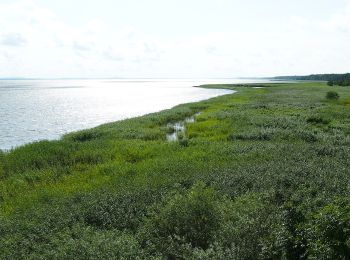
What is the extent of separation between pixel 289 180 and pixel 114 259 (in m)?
9.83

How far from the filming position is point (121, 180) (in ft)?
61.7

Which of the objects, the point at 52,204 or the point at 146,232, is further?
the point at 52,204

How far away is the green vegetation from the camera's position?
1005 cm

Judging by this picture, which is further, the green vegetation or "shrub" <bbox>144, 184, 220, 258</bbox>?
"shrub" <bbox>144, 184, 220, 258</bbox>

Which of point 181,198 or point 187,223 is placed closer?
point 187,223

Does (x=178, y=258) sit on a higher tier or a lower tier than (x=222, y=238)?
lower

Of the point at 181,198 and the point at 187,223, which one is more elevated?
the point at 181,198

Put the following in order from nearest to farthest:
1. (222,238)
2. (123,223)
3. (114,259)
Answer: (114,259), (222,238), (123,223)

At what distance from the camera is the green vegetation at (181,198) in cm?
1005

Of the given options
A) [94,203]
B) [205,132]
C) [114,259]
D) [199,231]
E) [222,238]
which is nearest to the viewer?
[114,259]

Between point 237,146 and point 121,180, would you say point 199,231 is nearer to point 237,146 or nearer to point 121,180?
point 121,180

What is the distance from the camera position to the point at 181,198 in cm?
1283

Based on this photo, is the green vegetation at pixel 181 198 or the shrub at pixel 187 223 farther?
the shrub at pixel 187 223

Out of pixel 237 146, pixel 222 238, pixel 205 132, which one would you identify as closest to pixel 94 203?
pixel 222 238
